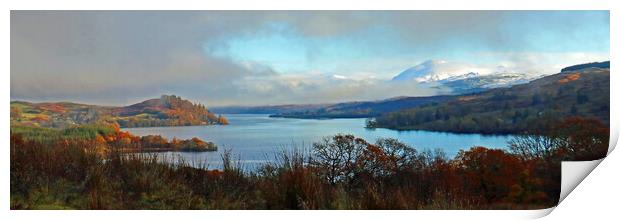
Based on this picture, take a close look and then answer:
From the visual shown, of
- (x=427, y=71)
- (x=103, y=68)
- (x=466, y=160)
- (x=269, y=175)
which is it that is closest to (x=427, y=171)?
(x=466, y=160)

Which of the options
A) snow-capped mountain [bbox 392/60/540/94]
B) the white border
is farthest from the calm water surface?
the white border

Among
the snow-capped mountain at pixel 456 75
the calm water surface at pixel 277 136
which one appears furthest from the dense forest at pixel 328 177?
the snow-capped mountain at pixel 456 75

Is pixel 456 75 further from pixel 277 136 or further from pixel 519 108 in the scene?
pixel 277 136

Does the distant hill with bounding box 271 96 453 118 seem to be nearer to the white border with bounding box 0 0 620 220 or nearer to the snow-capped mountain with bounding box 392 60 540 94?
the snow-capped mountain with bounding box 392 60 540 94

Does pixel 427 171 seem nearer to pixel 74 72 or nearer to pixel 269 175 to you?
pixel 269 175

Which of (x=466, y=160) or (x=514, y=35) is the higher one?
(x=514, y=35)
